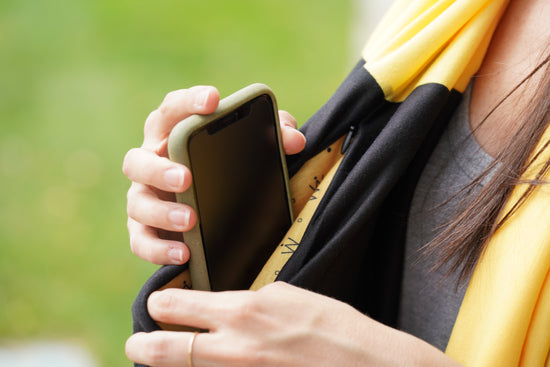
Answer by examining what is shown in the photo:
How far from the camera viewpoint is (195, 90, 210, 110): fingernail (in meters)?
0.55

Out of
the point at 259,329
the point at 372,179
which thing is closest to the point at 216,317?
the point at 259,329

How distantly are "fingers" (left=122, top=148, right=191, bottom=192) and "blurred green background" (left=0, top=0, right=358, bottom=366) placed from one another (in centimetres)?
114

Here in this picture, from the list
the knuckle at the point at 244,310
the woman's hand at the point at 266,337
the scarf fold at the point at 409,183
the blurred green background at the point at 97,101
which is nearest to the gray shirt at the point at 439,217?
the scarf fold at the point at 409,183

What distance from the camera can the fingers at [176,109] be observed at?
0.55m

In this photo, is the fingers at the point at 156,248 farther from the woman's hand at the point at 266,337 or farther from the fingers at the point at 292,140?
the fingers at the point at 292,140

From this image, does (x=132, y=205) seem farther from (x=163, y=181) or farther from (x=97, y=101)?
(x=97, y=101)

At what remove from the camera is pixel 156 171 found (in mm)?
547

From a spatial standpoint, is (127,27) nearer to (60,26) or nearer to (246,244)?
(60,26)

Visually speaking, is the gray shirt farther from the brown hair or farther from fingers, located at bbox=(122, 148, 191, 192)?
fingers, located at bbox=(122, 148, 191, 192)

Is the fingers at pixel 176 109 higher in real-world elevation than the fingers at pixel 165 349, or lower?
higher

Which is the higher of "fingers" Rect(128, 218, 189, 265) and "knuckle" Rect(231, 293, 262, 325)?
"fingers" Rect(128, 218, 189, 265)

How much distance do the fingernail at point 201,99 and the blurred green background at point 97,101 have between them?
123 cm

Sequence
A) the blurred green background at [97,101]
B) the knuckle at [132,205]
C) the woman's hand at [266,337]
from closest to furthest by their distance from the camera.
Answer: the woman's hand at [266,337], the knuckle at [132,205], the blurred green background at [97,101]

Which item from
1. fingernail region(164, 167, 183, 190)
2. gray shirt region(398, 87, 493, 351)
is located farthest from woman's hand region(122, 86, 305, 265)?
gray shirt region(398, 87, 493, 351)
